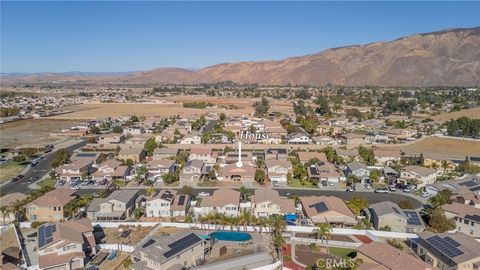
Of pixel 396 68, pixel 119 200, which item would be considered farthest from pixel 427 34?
pixel 119 200

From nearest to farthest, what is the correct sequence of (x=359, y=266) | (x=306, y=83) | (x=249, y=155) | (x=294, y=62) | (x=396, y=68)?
(x=359, y=266)
(x=249, y=155)
(x=396, y=68)
(x=306, y=83)
(x=294, y=62)

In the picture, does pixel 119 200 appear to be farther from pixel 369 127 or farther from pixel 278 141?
pixel 369 127

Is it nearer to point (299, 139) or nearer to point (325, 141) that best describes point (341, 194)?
point (325, 141)

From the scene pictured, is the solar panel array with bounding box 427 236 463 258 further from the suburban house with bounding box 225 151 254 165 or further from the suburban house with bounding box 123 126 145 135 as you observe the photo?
the suburban house with bounding box 123 126 145 135

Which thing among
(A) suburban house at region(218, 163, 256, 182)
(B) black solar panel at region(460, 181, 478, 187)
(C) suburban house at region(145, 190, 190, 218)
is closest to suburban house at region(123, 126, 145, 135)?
(A) suburban house at region(218, 163, 256, 182)

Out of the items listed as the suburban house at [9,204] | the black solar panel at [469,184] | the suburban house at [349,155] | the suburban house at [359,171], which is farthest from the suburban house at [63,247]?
the suburban house at [349,155]

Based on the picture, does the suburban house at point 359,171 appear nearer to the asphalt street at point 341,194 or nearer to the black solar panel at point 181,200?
the asphalt street at point 341,194
